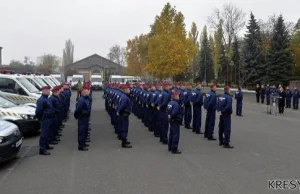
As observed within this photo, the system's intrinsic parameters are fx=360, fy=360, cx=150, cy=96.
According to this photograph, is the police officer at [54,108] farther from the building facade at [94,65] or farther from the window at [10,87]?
the building facade at [94,65]

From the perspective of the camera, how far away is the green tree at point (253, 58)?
46.1 metres

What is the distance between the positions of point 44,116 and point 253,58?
136 feet

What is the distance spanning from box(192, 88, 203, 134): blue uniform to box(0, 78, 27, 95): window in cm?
766

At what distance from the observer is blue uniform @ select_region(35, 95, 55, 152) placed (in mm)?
9836

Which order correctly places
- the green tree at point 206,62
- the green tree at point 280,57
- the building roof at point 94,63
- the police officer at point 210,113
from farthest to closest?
the building roof at point 94,63 < the green tree at point 206,62 < the green tree at point 280,57 < the police officer at point 210,113

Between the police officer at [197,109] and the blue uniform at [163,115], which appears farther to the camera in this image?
the police officer at [197,109]

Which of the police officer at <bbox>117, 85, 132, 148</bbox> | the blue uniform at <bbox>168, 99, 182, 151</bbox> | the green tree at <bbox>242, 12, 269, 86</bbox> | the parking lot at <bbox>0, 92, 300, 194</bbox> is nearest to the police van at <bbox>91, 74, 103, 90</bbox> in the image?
the green tree at <bbox>242, 12, 269, 86</bbox>

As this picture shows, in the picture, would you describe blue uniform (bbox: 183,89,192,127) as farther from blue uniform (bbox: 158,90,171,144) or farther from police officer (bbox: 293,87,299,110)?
police officer (bbox: 293,87,299,110)

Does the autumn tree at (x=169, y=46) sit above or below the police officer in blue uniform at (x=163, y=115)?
above

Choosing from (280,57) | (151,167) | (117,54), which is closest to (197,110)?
(151,167)

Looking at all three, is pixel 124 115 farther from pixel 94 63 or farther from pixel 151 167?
pixel 94 63

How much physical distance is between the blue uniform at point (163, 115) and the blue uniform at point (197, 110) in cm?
250

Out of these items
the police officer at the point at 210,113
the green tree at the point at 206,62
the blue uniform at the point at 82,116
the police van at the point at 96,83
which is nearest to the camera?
the blue uniform at the point at 82,116

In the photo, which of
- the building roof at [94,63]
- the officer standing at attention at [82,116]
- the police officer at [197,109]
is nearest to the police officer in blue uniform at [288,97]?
the police officer at [197,109]
